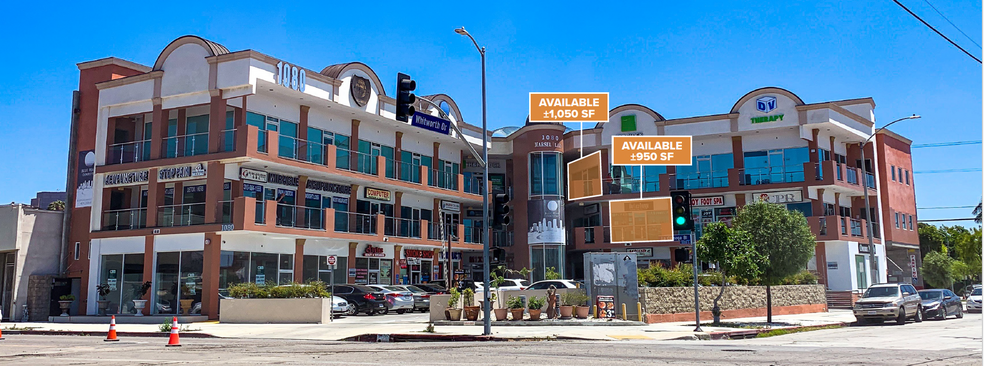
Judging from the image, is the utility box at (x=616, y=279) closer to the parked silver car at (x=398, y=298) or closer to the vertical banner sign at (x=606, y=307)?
the vertical banner sign at (x=606, y=307)

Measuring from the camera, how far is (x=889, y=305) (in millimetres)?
27719

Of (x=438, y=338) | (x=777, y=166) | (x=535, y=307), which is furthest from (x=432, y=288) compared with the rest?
(x=777, y=166)

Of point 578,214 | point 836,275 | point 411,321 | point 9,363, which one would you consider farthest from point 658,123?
point 9,363

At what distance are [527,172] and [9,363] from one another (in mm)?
35511

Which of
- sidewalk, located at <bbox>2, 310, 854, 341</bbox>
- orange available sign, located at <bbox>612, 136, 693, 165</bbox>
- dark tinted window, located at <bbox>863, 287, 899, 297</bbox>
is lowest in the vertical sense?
sidewalk, located at <bbox>2, 310, 854, 341</bbox>

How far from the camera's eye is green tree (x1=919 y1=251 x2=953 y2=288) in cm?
5684

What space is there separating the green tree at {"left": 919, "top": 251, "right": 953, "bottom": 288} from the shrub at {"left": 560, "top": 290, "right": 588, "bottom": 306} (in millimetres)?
40901

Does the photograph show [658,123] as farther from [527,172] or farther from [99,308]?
[99,308]

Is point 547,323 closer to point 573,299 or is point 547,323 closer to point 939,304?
point 573,299

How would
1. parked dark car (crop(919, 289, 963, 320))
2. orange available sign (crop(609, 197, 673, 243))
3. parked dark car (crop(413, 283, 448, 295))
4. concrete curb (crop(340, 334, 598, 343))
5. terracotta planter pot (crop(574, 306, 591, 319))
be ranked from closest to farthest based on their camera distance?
1. concrete curb (crop(340, 334, 598, 343))
2. terracotta planter pot (crop(574, 306, 591, 319))
3. parked dark car (crop(919, 289, 963, 320))
4. parked dark car (crop(413, 283, 448, 295))
5. orange available sign (crop(609, 197, 673, 243))

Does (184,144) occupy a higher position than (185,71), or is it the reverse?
(185,71)

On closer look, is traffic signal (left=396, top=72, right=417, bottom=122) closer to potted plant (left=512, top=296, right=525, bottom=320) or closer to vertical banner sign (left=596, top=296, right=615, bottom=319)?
potted plant (left=512, top=296, right=525, bottom=320)

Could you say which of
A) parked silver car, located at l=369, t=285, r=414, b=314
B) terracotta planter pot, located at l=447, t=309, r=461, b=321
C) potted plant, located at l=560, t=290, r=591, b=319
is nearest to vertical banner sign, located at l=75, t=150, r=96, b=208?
parked silver car, located at l=369, t=285, r=414, b=314

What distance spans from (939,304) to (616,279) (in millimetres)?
13997
